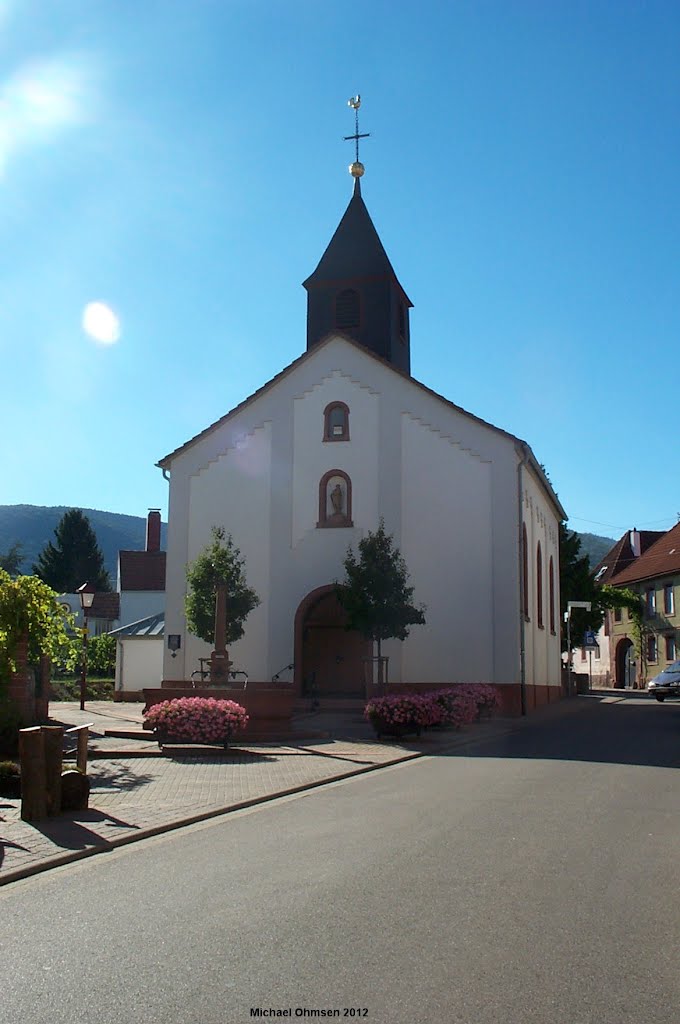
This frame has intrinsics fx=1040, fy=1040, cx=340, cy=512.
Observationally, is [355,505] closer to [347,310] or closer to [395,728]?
[347,310]

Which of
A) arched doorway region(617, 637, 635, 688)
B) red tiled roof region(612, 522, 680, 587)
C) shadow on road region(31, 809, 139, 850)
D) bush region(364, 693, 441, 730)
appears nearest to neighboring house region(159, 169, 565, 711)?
bush region(364, 693, 441, 730)

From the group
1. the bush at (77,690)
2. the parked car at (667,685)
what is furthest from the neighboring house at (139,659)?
the parked car at (667,685)

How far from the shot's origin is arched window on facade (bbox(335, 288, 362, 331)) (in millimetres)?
33875

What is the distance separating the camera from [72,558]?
302 ft

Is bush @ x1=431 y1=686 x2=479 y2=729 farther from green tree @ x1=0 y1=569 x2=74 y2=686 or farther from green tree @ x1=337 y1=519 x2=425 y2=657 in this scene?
green tree @ x1=0 y1=569 x2=74 y2=686

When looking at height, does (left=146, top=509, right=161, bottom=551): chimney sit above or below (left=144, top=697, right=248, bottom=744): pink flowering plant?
above

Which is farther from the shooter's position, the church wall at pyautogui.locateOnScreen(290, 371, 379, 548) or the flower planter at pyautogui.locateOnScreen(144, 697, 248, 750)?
the church wall at pyautogui.locateOnScreen(290, 371, 379, 548)

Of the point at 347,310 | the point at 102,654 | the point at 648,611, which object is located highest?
the point at 347,310

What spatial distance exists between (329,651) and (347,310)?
36.3ft

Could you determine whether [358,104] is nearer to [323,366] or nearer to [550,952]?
[323,366]

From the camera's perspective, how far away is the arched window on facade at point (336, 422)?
31891mm

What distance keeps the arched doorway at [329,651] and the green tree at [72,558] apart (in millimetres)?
61697

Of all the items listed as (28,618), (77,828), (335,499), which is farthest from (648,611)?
(77,828)

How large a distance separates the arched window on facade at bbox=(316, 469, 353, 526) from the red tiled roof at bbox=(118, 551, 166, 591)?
23.4 metres
